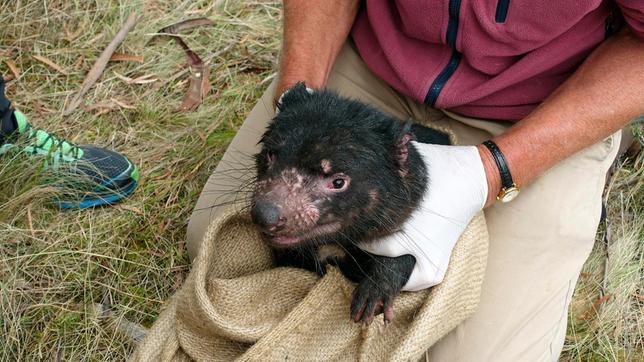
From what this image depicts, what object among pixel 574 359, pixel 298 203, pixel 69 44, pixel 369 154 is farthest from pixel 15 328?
pixel 574 359

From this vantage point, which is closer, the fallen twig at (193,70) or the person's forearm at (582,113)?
the person's forearm at (582,113)

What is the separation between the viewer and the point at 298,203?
2129 millimetres

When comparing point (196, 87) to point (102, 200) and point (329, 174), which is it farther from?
point (329, 174)

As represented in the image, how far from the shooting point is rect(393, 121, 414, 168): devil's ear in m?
2.25

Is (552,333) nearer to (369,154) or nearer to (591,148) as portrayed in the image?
(591,148)

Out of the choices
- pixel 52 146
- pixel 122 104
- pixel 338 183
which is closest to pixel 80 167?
pixel 52 146

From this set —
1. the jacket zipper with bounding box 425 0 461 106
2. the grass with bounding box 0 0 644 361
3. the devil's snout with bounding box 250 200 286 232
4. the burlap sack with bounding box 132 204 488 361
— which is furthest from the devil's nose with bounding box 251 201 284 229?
the grass with bounding box 0 0 644 361

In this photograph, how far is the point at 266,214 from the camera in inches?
80.9

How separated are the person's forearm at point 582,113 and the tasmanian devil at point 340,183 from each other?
0.36 metres

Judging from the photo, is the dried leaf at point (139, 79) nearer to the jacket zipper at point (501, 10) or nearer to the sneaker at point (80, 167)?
the sneaker at point (80, 167)

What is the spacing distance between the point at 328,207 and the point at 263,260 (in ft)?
1.66

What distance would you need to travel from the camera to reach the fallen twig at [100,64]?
161 inches

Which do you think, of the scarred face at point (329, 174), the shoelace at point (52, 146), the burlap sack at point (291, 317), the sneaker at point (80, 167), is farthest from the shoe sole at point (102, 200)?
the scarred face at point (329, 174)

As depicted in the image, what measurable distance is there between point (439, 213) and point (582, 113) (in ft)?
2.05
